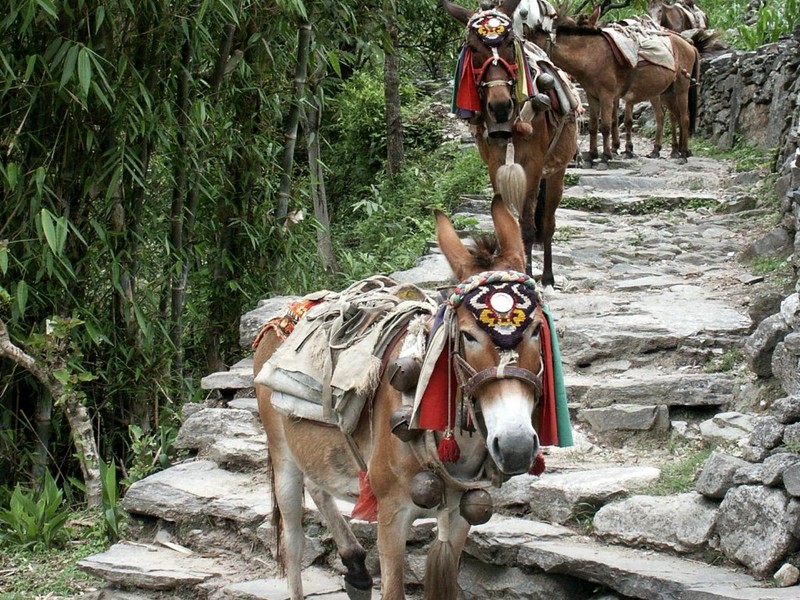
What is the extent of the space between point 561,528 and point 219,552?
Result: 2.03 m

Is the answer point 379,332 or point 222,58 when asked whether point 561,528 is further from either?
point 222,58

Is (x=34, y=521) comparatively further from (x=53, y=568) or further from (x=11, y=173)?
(x=11, y=173)

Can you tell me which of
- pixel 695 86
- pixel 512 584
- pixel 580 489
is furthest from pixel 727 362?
pixel 695 86

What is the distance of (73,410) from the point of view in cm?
704

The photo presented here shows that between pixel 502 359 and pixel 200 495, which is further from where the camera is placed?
pixel 200 495

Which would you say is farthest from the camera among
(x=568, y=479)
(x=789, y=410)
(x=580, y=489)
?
(x=568, y=479)

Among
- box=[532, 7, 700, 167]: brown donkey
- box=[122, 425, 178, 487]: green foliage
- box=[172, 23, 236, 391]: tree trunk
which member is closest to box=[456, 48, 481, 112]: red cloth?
box=[172, 23, 236, 391]: tree trunk

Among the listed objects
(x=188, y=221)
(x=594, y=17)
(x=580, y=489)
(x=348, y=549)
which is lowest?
(x=348, y=549)

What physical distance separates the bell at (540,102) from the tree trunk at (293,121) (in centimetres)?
176

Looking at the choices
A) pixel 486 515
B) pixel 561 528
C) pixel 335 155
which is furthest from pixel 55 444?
pixel 335 155

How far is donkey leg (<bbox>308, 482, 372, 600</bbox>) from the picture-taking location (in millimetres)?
4945

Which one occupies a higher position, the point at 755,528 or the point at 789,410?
the point at 789,410

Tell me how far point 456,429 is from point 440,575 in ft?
2.05

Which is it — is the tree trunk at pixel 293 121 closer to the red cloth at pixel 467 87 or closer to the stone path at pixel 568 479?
the stone path at pixel 568 479
